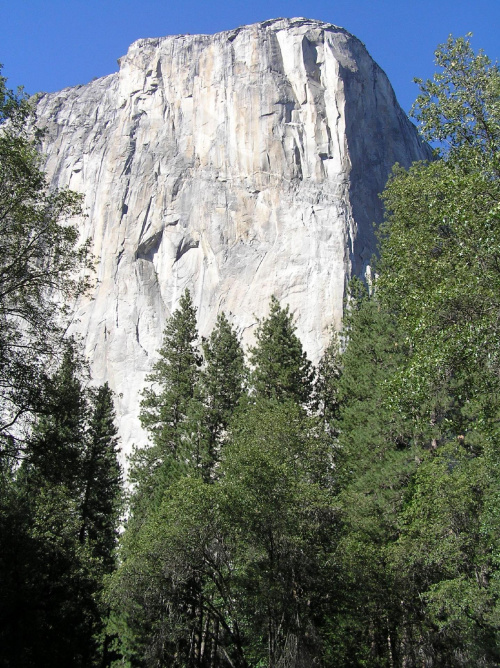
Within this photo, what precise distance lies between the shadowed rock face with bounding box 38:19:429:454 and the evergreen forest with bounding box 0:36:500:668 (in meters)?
29.8

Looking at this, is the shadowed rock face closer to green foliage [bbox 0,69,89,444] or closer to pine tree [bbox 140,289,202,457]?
pine tree [bbox 140,289,202,457]

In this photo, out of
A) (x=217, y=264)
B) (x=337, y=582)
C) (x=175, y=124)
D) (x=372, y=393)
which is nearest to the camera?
(x=337, y=582)

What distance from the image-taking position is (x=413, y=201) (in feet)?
50.5

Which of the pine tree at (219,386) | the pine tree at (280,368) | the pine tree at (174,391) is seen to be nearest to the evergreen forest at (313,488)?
the pine tree at (219,386)

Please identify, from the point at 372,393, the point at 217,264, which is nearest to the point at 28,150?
the point at 372,393

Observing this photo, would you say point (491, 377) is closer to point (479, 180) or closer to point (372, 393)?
point (479, 180)

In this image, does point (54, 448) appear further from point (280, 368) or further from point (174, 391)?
point (174, 391)

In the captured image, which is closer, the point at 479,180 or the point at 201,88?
the point at 479,180

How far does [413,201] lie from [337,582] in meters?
9.85

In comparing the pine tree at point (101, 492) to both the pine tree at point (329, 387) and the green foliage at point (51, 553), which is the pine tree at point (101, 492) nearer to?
the green foliage at point (51, 553)

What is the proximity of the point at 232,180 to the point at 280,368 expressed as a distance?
39.3 m

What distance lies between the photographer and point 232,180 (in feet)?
204

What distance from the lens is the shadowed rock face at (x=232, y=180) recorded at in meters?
55.8

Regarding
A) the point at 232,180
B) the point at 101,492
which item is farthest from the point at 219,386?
the point at 232,180
